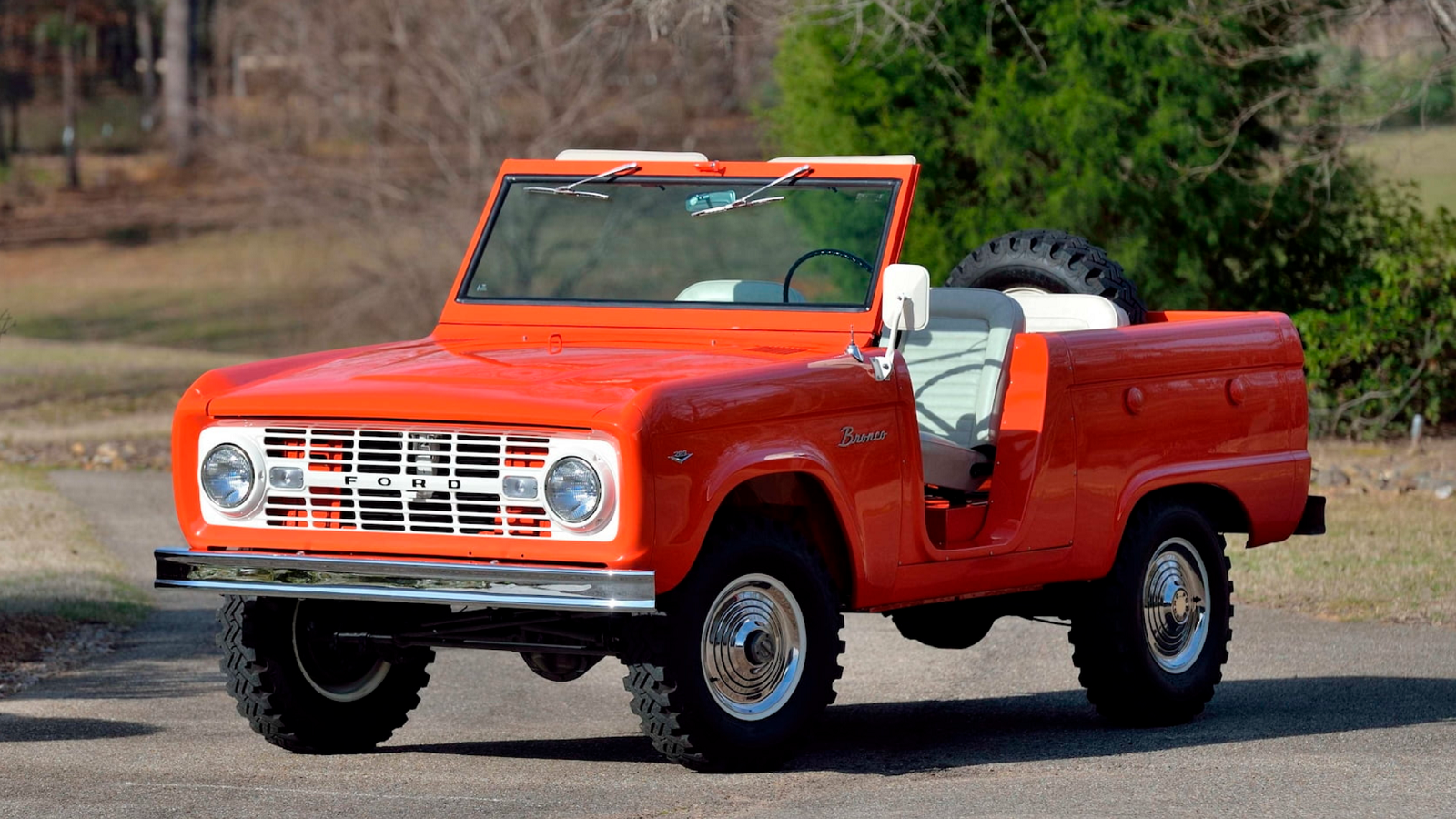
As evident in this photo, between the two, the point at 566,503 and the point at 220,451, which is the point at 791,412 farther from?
the point at 220,451

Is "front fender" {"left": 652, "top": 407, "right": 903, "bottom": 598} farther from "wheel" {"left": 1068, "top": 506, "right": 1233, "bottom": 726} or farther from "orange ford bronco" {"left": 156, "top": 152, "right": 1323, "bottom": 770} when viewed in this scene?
"wheel" {"left": 1068, "top": 506, "right": 1233, "bottom": 726}

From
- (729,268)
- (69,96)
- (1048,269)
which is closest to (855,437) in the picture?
(1048,269)

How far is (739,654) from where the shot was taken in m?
6.64

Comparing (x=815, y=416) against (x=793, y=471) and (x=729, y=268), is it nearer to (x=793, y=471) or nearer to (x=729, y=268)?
(x=793, y=471)

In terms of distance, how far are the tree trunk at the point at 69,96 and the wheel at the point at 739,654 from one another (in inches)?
1990

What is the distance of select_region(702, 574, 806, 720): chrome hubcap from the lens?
259 inches

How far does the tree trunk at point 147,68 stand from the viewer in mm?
60938

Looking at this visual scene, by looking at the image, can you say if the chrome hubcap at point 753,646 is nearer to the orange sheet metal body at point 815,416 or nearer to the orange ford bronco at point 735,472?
the orange ford bronco at point 735,472

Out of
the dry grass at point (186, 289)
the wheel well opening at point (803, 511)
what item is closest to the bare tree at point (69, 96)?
the dry grass at point (186, 289)

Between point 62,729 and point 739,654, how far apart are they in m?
2.78

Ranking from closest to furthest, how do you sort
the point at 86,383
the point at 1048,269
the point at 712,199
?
the point at 712,199, the point at 1048,269, the point at 86,383

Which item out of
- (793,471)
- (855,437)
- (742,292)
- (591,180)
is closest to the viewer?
(793,471)

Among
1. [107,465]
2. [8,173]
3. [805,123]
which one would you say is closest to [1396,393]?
[805,123]

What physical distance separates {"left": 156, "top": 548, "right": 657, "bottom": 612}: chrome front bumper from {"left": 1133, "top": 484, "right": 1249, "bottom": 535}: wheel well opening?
2.96 m
